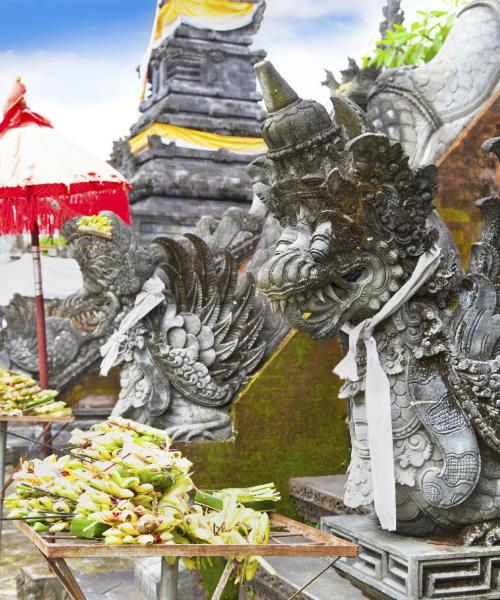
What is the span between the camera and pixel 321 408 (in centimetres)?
562

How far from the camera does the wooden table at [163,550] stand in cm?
235

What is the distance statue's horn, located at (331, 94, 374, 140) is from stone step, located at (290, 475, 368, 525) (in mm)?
2027

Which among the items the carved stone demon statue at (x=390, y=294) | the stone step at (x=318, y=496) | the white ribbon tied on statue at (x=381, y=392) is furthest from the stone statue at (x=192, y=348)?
the white ribbon tied on statue at (x=381, y=392)

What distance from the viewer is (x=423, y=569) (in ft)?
10.7

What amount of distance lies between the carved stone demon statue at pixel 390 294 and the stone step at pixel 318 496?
47.1 inches

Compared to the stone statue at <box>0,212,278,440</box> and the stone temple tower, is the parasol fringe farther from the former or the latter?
the stone temple tower

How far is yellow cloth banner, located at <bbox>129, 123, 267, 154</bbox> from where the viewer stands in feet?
40.7

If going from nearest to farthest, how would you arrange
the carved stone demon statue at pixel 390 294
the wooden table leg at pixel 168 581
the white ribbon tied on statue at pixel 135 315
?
the wooden table leg at pixel 168 581 → the carved stone demon statue at pixel 390 294 → the white ribbon tied on statue at pixel 135 315

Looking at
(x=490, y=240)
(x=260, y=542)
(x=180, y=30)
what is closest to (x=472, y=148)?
(x=490, y=240)

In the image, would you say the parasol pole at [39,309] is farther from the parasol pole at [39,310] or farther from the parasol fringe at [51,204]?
the parasol fringe at [51,204]

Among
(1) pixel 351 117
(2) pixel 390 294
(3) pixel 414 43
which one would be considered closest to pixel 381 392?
(2) pixel 390 294

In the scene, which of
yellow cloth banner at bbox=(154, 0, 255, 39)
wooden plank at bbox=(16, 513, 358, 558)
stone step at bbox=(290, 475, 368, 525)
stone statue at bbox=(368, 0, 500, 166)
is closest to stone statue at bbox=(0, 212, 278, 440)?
stone step at bbox=(290, 475, 368, 525)

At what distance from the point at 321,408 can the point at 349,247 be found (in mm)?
2356

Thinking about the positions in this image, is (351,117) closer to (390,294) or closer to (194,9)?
(390,294)
